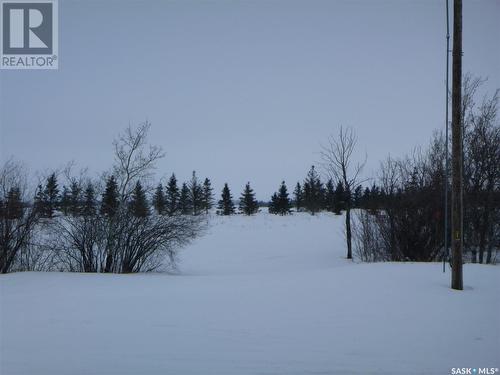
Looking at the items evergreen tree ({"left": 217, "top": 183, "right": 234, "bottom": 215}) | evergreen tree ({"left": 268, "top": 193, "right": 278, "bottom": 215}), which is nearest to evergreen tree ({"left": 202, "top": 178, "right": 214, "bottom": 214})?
evergreen tree ({"left": 217, "top": 183, "right": 234, "bottom": 215})

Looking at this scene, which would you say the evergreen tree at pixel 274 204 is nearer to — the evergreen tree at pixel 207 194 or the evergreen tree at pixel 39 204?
the evergreen tree at pixel 207 194

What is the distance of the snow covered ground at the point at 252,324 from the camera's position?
3.09 metres

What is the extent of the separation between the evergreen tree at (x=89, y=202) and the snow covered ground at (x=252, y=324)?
11.0 feet

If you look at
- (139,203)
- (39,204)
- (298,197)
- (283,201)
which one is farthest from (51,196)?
(298,197)

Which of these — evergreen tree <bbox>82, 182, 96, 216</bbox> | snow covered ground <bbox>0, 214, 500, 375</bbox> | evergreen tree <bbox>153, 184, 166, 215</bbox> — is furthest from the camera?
evergreen tree <bbox>153, 184, 166, 215</bbox>

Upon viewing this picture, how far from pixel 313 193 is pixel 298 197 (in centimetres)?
773

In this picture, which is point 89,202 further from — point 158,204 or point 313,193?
point 313,193

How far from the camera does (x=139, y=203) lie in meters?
10.4

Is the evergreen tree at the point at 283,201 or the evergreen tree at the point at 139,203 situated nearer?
the evergreen tree at the point at 139,203

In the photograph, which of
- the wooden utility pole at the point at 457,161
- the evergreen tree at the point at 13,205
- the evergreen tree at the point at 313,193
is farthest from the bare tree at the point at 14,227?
the evergreen tree at the point at 313,193

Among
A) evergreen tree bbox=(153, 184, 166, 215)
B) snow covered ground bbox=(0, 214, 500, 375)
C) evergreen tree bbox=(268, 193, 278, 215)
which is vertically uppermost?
evergreen tree bbox=(153, 184, 166, 215)

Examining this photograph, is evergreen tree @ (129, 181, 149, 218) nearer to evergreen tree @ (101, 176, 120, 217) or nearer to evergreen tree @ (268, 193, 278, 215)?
evergreen tree @ (101, 176, 120, 217)

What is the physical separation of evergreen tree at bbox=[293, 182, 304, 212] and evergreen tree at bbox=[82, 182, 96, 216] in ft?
162

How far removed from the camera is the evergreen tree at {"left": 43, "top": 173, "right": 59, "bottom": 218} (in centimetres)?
1014
